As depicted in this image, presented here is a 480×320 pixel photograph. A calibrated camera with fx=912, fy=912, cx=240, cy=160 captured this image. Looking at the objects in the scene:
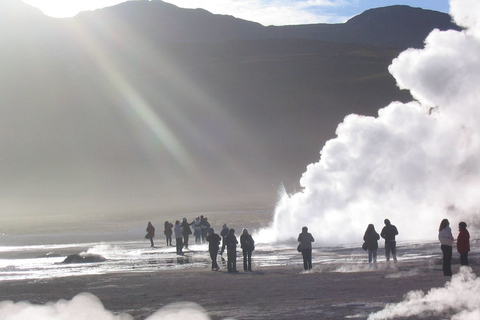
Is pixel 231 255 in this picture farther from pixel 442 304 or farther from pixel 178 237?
pixel 442 304

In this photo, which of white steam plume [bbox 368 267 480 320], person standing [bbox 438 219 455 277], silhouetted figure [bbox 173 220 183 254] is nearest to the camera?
white steam plume [bbox 368 267 480 320]

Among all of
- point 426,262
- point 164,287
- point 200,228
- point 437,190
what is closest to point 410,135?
point 437,190

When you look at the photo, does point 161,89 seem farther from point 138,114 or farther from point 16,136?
point 16,136

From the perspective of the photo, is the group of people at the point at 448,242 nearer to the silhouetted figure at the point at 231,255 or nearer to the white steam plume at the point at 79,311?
the white steam plume at the point at 79,311

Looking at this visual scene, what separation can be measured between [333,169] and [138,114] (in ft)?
346

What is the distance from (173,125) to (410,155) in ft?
326

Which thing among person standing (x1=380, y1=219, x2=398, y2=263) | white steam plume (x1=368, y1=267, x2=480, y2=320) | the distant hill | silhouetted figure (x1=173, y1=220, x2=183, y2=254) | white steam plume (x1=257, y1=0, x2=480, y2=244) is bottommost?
white steam plume (x1=368, y1=267, x2=480, y2=320)

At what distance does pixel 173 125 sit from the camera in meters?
150

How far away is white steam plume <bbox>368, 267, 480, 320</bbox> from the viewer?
15808 millimetres

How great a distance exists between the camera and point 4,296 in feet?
79.2

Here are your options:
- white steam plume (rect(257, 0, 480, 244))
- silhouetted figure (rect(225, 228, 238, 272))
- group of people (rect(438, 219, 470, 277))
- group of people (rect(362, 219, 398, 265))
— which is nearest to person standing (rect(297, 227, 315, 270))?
group of people (rect(362, 219, 398, 265))

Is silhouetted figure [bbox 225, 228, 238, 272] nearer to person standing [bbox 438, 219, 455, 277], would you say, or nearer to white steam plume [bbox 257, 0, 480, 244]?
person standing [bbox 438, 219, 455, 277]

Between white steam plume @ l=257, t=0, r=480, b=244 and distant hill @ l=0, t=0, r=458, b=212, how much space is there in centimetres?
4525

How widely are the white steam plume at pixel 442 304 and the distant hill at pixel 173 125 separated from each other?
79637 millimetres
